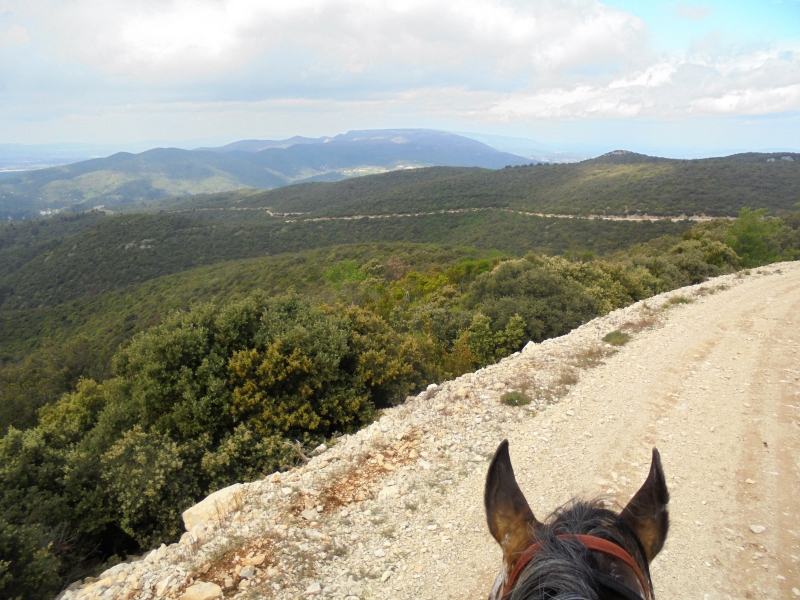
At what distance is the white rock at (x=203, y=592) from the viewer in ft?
12.1

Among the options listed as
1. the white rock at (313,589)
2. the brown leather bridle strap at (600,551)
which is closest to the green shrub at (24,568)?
the white rock at (313,589)

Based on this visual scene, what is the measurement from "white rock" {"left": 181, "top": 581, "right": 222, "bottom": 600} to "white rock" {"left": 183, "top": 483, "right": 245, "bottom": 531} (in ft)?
3.45

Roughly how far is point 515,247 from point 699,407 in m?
49.1

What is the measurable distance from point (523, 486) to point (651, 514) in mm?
3414

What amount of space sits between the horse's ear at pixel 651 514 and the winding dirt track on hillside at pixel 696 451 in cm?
24

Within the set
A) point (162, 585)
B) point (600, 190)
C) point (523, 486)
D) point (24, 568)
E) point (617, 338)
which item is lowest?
point (24, 568)

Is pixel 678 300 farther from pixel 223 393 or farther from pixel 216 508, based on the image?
pixel 216 508

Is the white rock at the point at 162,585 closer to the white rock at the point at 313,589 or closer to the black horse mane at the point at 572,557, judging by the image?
the white rock at the point at 313,589

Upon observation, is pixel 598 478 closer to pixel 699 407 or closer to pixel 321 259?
pixel 699 407

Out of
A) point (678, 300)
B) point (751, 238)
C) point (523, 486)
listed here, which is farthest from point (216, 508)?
point (751, 238)

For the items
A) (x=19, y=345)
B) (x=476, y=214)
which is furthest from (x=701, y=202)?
(x=19, y=345)

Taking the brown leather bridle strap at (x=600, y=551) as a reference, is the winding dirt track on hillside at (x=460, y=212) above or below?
below

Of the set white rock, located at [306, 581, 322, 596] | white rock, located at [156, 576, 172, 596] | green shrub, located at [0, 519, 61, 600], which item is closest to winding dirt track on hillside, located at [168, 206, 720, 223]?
white rock, located at [306, 581, 322, 596]

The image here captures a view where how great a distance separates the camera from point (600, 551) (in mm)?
1320
